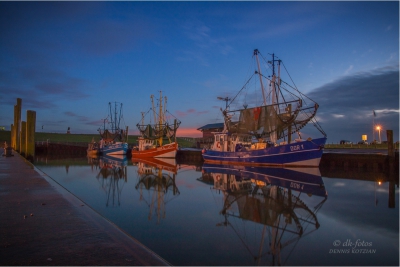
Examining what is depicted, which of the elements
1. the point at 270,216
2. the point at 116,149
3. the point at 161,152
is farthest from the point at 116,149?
the point at 270,216

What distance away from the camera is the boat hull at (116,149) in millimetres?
58116

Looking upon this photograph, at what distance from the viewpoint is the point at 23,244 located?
14.8 ft

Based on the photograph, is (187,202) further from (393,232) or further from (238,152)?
(238,152)

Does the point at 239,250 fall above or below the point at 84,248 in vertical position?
below

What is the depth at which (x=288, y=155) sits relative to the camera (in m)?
26.9

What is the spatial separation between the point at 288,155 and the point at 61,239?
79.6ft

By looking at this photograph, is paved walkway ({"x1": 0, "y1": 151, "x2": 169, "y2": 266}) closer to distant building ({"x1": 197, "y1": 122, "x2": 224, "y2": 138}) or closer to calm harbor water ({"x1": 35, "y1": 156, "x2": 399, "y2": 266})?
calm harbor water ({"x1": 35, "y1": 156, "x2": 399, "y2": 266})

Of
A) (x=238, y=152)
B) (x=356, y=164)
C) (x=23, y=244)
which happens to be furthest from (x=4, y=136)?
(x=23, y=244)

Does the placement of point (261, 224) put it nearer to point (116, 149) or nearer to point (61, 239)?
point (61, 239)

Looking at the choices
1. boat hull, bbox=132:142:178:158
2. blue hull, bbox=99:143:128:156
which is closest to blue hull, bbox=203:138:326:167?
boat hull, bbox=132:142:178:158

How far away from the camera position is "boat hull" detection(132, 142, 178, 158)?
44722 mm

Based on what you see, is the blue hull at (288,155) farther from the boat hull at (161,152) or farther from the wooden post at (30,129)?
the wooden post at (30,129)

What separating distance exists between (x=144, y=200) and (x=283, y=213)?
5421mm

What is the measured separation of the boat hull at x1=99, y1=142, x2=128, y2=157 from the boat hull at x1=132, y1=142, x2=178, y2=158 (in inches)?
306
